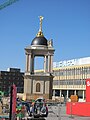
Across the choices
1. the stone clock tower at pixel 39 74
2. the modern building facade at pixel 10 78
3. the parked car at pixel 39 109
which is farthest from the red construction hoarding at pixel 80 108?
the modern building facade at pixel 10 78

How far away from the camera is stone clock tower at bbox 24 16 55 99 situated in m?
70.7

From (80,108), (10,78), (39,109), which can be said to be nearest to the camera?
(39,109)

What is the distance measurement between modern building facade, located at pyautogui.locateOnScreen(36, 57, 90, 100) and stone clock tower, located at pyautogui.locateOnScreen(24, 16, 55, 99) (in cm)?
4062

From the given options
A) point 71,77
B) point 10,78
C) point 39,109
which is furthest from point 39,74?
point 10,78

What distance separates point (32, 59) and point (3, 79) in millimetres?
81305

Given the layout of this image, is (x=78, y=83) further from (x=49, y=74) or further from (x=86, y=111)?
(x=86, y=111)

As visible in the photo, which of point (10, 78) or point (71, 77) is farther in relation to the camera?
point (10, 78)

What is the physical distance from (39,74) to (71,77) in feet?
169

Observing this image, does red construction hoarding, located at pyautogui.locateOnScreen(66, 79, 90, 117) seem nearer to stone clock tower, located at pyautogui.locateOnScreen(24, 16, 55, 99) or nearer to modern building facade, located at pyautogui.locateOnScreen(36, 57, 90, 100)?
stone clock tower, located at pyautogui.locateOnScreen(24, 16, 55, 99)

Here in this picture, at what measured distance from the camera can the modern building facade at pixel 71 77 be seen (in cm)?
11400

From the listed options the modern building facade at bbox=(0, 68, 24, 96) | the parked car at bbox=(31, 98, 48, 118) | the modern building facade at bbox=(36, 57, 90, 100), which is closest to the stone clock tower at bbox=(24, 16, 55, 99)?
the parked car at bbox=(31, 98, 48, 118)

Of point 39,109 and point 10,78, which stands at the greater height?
point 10,78

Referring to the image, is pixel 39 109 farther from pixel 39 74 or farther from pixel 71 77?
pixel 71 77

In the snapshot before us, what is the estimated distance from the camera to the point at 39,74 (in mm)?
71875
